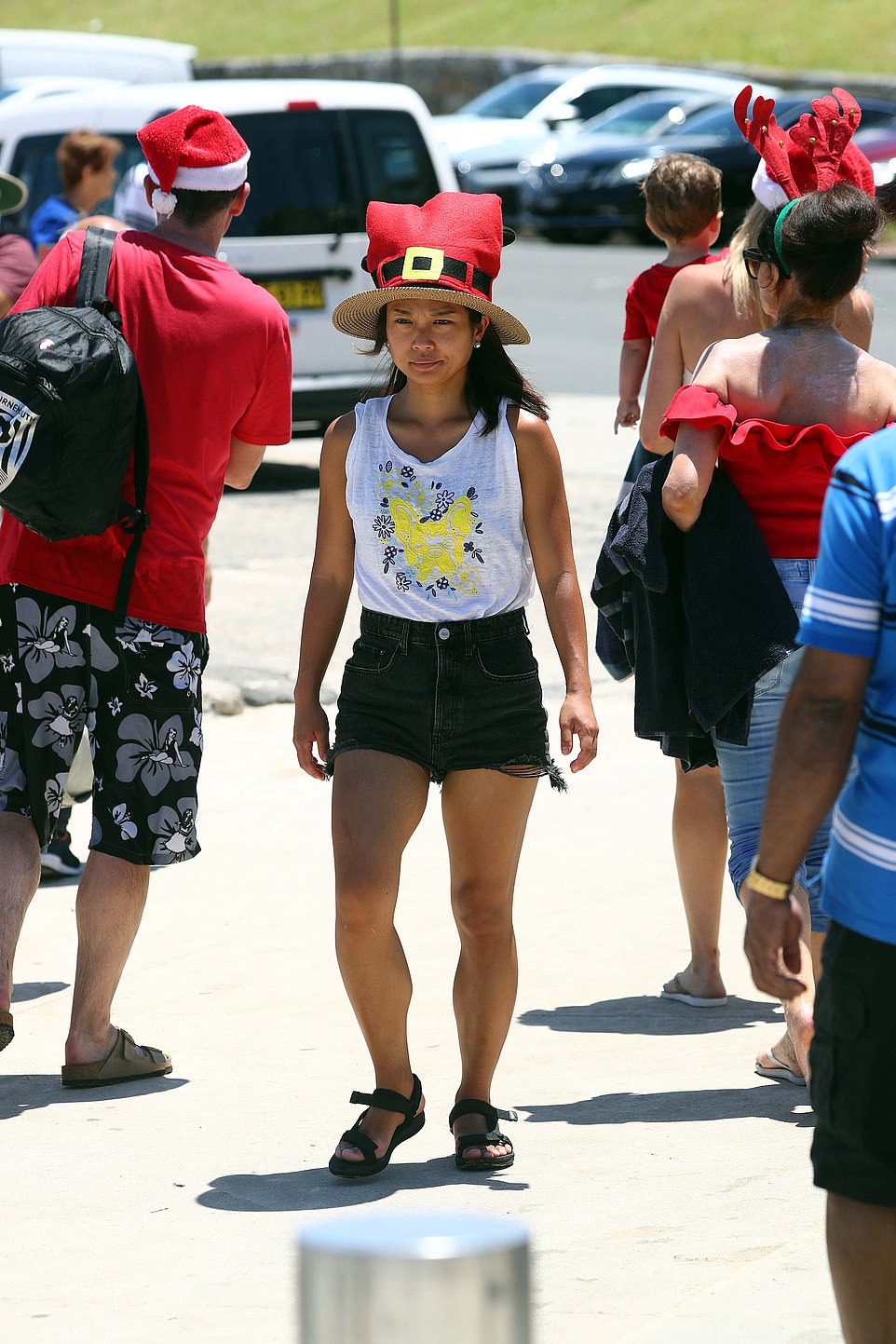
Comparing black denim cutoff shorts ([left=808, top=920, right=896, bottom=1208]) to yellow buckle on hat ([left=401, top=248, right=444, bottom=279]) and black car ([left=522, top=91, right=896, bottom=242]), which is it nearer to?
yellow buckle on hat ([left=401, top=248, right=444, bottom=279])

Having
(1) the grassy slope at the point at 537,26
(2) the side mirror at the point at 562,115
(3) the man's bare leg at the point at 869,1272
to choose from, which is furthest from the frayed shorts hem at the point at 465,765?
(1) the grassy slope at the point at 537,26

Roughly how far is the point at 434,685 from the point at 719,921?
1390 millimetres

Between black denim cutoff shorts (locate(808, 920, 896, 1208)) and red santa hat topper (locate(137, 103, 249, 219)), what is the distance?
2558mm

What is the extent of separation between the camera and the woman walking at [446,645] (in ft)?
12.8

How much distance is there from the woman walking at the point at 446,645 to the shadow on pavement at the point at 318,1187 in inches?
1.7

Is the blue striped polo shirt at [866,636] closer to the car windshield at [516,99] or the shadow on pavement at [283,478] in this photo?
the shadow on pavement at [283,478]

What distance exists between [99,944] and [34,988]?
2.78ft

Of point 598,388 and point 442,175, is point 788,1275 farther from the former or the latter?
point 598,388

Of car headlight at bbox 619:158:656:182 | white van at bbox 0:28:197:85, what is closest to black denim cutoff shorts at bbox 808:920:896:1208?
white van at bbox 0:28:197:85

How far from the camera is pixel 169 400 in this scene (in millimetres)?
4414

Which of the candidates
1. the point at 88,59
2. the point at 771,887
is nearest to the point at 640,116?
the point at 88,59

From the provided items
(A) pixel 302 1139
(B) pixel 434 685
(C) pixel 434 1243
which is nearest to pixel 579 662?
(B) pixel 434 685

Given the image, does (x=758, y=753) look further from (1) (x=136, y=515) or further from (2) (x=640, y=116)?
(2) (x=640, y=116)

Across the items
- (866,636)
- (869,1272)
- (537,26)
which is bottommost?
(537,26)
